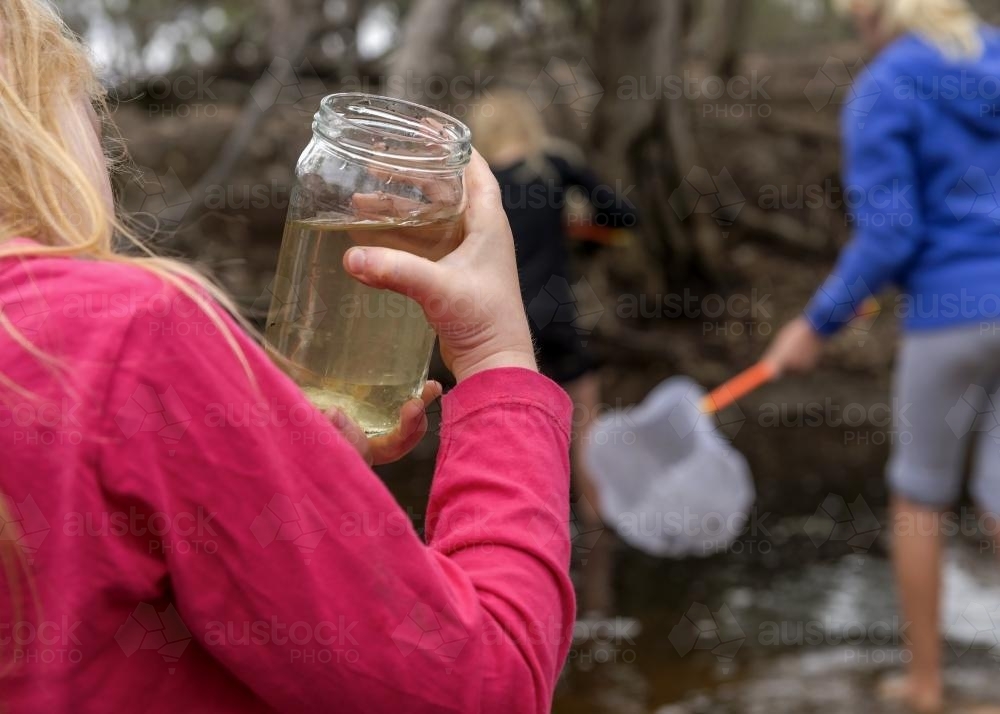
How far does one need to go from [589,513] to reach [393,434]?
3.95 meters

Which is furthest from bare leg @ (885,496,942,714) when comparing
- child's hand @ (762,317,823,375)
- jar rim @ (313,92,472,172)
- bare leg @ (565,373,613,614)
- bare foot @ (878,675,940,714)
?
jar rim @ (313,92,472,172)

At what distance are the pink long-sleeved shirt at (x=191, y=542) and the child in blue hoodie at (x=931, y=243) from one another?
272 centimetres

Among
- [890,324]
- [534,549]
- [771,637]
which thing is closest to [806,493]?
[771,637]

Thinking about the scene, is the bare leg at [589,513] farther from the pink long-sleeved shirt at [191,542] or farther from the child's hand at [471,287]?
the pink long-sleeved shirt at [191,542]

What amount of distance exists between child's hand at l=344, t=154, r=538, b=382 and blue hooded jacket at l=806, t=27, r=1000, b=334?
2.52 metres

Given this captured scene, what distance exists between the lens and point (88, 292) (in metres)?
0.78

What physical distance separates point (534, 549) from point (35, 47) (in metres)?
0.55

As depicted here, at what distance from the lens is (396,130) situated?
116 cm

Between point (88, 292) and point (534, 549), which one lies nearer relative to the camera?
point (88, 292)

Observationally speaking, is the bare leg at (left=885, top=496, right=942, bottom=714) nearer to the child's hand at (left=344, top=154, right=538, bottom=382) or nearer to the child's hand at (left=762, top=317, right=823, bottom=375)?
the child's hand at (left=762, top=317, right=823, bottom=375)

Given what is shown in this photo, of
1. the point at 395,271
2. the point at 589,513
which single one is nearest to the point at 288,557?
the point at 395,271

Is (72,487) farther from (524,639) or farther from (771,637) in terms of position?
(771,637)

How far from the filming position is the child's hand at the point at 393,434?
112 cm

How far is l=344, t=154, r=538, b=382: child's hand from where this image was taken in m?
0.95
